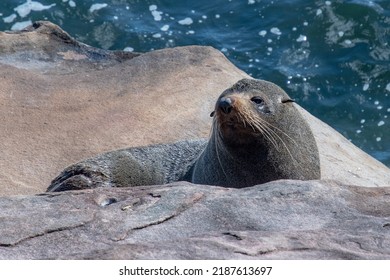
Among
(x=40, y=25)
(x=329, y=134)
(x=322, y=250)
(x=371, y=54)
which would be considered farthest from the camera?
(x=371, y=54)

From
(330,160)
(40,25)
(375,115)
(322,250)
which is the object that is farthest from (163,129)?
(322,250)

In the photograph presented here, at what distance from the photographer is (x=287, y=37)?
1147 cm

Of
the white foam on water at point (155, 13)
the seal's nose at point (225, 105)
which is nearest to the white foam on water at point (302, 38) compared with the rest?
the white foam on water at point (155, 13)

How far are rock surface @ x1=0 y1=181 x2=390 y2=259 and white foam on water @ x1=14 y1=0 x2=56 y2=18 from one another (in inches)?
294

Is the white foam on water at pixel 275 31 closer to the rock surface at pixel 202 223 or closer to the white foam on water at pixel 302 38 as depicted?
the white foam on water at pixel 302 38

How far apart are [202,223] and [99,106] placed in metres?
4.12

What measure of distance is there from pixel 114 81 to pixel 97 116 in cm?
77

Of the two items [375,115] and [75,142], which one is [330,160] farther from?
[375,115]

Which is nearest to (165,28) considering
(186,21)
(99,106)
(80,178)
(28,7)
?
(186,21)

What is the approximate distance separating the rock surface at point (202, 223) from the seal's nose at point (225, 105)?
1318mm

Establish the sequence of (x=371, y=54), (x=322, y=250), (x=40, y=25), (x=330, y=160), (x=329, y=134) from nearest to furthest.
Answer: (x=322, y=250) → (x=330, y=160) → (x=329, y=134) → (x=40, y=25) → (x=371, y=54)

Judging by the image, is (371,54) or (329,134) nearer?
(329,134)

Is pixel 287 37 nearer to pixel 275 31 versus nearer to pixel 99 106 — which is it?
pixel 275 31

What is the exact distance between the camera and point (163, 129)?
8.12 m
